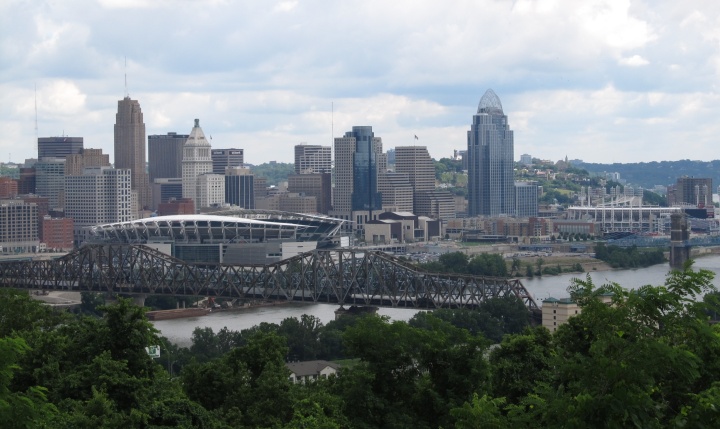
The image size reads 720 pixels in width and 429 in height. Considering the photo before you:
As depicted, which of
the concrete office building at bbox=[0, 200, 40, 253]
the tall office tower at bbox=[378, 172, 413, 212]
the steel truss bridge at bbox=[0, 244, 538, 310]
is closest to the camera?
the steel truss bridge at bbox=[0, 244, 538, 310]

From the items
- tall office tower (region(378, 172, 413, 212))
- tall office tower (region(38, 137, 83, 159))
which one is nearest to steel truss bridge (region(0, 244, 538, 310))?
tall office tower (region(378, 172, 413, 212))

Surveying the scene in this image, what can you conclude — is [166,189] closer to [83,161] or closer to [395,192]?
[83,161]

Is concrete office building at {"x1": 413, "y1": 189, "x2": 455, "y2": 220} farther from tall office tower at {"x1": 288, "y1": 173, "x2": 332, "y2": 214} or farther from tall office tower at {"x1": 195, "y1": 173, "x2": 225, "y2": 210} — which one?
tall office tower at {"x1": 195, "y1": 173, "x2": 225, "y2": 210}

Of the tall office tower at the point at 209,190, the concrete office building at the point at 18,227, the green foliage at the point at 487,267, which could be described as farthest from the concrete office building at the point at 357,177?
the green foliage at the point at 487,267

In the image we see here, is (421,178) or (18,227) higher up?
(421,178)

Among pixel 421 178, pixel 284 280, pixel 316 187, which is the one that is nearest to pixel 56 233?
pixel 316 187

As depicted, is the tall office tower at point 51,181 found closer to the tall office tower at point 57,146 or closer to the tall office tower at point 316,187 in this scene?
the tall office tower at point 57,146
